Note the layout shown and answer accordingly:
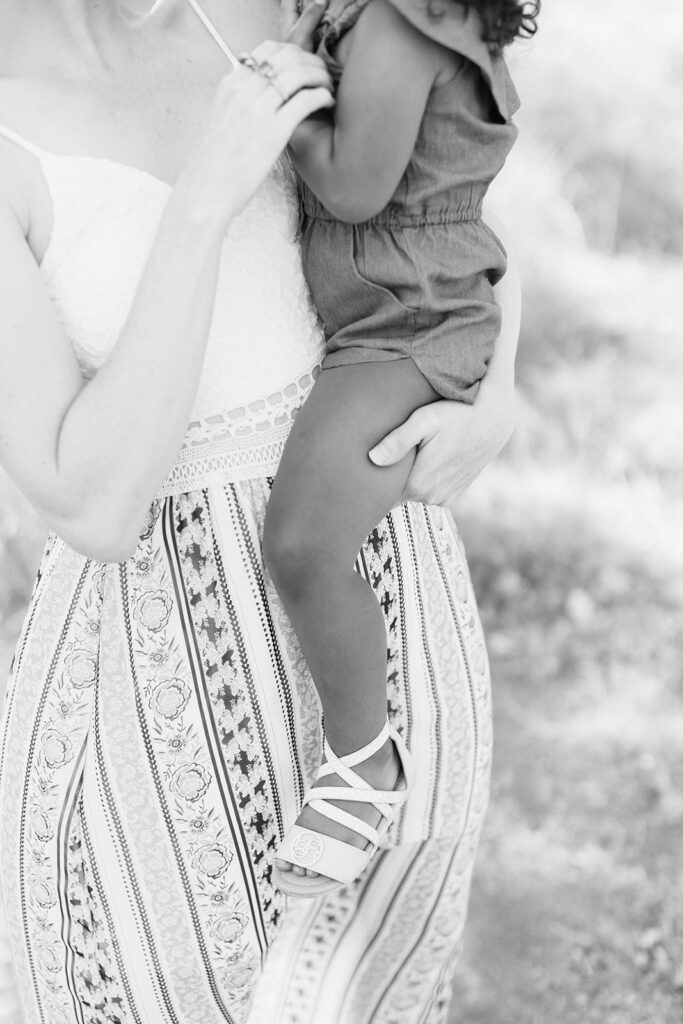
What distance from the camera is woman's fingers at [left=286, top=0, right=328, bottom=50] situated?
1206mm

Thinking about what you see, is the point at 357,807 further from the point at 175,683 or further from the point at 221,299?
the point at 221,299

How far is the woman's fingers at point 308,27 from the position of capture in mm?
1206

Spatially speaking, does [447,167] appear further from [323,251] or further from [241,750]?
[241,750]

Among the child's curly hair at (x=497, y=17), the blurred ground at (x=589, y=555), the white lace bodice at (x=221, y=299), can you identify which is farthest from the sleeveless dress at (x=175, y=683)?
the blurred ground at (x=589, y=555)

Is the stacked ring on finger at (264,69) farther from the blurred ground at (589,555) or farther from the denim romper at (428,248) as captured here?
the blurred ground at (589,555)

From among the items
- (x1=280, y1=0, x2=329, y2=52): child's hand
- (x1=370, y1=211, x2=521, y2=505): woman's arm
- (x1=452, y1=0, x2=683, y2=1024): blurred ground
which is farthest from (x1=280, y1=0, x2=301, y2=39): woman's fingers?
(x1=452, y1=0, x2=683, y2=1024): blurred ground

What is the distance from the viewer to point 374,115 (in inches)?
44.9

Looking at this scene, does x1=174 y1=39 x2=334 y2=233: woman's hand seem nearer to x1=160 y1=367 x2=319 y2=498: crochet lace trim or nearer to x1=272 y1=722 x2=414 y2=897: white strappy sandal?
x1=160 y1=367 x2=319 y2=498: crochet lace trim

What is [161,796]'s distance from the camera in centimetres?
129

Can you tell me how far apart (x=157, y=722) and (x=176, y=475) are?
0.25 meters

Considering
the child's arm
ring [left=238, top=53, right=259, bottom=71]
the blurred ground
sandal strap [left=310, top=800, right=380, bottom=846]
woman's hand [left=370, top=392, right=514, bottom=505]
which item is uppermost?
ring [left=238, top=53, right=259, bottom=71]

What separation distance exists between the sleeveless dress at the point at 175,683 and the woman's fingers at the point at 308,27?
0.15 m

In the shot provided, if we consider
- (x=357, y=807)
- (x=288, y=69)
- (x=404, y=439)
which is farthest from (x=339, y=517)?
(x=288, y=69)

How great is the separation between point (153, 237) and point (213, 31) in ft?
0.85
